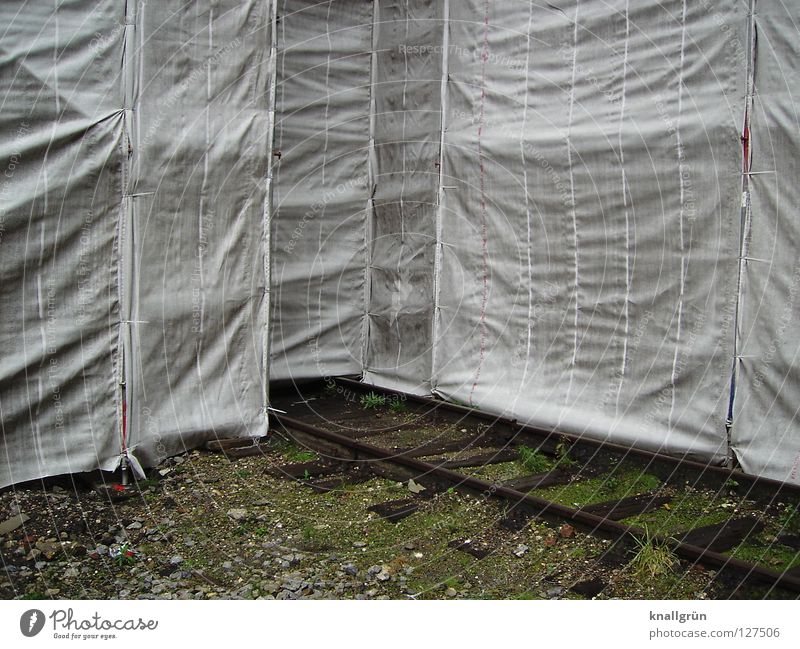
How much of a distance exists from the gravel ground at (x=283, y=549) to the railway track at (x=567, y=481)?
0.49 ft

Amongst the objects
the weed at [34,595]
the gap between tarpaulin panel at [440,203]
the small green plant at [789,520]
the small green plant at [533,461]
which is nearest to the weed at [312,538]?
the weed at [34,595]

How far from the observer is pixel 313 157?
959 cm

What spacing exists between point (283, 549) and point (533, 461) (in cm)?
252

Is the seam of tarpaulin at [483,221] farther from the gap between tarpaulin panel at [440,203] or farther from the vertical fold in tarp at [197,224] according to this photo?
the vertical fold in tarp at [197,224]

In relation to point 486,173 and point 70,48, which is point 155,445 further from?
point 486,173

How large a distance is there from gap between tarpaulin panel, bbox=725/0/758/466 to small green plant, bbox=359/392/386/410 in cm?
391

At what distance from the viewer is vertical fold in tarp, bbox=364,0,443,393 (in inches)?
363

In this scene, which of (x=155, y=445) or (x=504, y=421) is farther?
(x=504, y=421)

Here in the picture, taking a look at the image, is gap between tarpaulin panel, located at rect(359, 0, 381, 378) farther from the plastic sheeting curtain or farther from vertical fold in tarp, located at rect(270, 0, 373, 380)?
the plastic sheeting curtain

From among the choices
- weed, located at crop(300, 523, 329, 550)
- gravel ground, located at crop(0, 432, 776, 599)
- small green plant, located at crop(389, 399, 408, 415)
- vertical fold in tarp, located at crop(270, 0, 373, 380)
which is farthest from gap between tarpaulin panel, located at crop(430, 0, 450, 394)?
weed, located at crop(300, 523, 329, 550)

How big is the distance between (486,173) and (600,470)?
330 cm

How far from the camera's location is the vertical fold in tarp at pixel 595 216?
21.8ft

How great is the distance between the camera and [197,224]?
23.3ft

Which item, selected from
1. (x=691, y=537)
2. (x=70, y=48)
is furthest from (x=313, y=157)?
(x=691, y=537)
